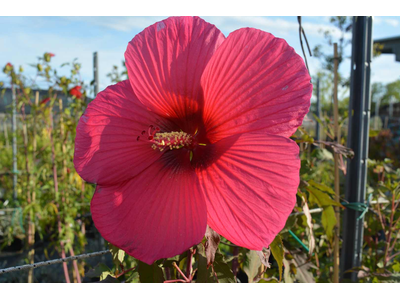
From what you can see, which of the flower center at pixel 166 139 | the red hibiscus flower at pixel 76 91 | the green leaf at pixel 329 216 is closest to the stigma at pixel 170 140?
the flower center at pixel 166 139

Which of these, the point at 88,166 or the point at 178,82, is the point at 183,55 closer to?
the point at 178,82

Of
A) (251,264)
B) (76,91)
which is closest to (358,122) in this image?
(251,264)

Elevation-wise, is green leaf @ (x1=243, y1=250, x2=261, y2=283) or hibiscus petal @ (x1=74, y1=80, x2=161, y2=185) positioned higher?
hibiscus petal @ (x1=74, y1=80, x2=161, y2=185)

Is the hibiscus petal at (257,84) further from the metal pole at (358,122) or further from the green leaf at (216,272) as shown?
the metal pole at (358,122)

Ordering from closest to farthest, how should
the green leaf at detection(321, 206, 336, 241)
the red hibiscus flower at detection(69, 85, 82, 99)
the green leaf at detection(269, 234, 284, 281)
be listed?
the green leaf at detection(269, 234, 284, 281) → the green leaf at detection(321, 206, 336, 241) → the red hibiscus flower at detection(69, 85, 82, 99)

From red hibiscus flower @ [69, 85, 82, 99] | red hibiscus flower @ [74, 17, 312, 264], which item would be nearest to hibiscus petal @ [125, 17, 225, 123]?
red hibiscus flower @ [74, 17, 312, 264]

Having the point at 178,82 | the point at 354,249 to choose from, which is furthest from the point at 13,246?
the point at 178,82

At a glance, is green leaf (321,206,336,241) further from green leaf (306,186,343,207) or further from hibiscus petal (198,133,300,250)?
hibiscus petal (198,133,300,250)
